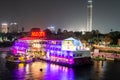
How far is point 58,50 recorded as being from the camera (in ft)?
114

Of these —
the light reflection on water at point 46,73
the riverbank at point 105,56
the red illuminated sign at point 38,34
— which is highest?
the red illuminated sign at point 38,34

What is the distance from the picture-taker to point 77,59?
32.3 metres

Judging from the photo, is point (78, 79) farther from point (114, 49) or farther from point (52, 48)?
point (114, 49)

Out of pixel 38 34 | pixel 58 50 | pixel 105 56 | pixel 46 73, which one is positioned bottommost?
pixel 46 73

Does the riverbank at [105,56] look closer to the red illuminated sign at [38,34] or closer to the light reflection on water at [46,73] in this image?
the red illuminated sign at [38,34]

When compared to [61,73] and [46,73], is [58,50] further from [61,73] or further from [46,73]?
[46,73]

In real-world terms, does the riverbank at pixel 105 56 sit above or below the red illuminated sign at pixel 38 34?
below

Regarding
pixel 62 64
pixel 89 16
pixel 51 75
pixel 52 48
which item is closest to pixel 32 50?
pixel 52 48

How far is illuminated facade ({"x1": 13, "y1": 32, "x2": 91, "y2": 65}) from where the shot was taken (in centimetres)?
3259

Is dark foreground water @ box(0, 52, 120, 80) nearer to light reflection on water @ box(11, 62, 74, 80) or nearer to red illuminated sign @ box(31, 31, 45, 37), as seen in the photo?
light reflection on water @ box(11, 62, 74, 80)

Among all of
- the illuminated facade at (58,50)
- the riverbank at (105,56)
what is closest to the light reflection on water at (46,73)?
the illuminated facade at (58,50)

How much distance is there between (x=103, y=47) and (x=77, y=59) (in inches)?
453

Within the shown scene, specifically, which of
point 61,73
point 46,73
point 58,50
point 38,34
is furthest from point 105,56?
point 46,73

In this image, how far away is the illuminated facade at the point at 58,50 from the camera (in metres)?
32.6
